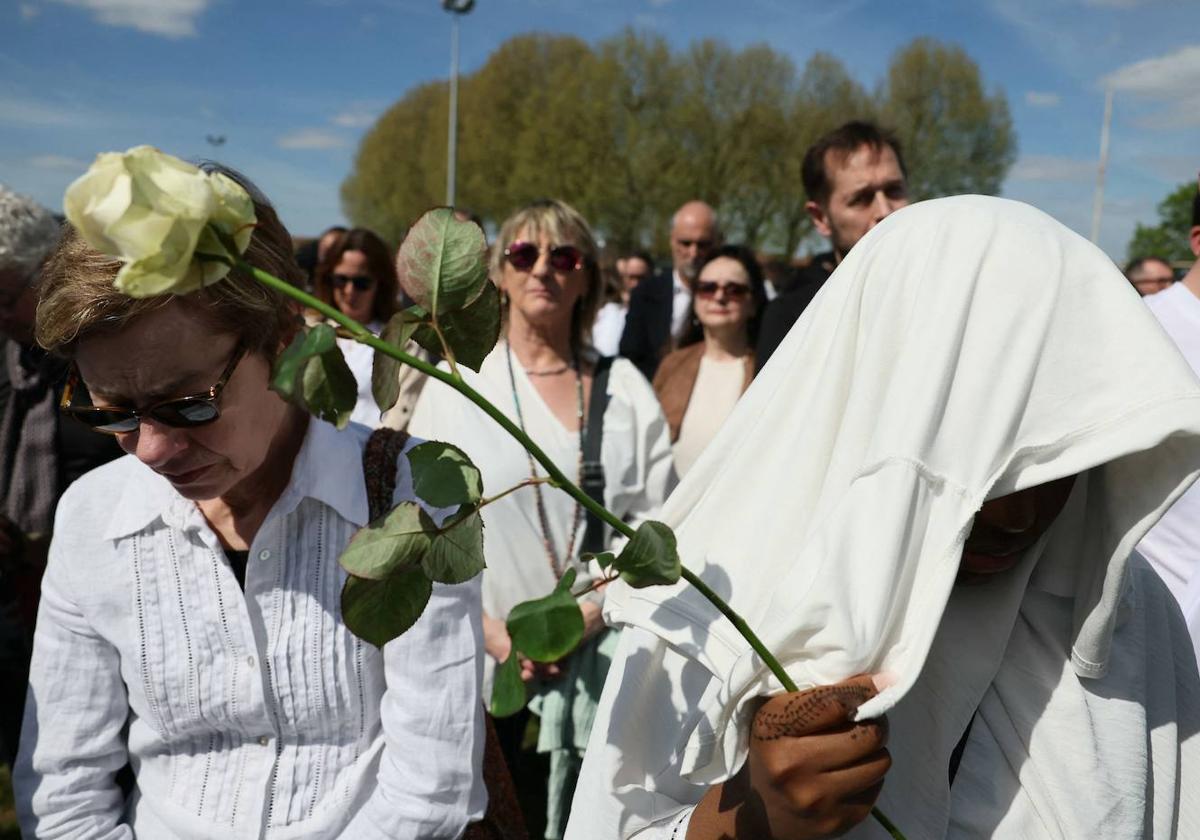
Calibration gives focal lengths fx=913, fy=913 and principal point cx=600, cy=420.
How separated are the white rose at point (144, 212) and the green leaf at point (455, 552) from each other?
319 mm

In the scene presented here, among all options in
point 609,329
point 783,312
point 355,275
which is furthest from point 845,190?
point 609,329

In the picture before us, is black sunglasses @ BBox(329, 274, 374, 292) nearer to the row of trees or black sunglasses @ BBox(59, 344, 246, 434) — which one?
black sunglasses @ BBox(59, 344, 246, 434)

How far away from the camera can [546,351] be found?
3496 millimetres

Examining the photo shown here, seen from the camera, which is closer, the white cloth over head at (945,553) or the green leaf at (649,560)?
the green leaf at (649,560)

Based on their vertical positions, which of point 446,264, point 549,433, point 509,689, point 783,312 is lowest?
point 509,689

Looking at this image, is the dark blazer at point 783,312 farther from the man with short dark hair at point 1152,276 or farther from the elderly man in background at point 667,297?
the man with short dark hair at point 1152,276

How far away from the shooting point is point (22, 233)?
3.00 m

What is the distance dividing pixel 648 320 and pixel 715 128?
3273cm

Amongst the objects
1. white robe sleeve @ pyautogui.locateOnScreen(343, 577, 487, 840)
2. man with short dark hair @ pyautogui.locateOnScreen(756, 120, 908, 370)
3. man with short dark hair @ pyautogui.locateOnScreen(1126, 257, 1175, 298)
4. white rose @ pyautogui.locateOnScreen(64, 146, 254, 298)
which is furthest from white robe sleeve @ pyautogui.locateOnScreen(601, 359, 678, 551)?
man with short dark hair @ pyautogui.locateOnScreen(1126, 257, 1175, 298)

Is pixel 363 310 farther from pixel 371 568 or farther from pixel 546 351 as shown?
pixel 371 568

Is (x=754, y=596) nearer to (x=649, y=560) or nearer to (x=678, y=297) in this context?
(x=649, y=560)

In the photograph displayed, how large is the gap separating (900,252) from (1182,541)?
1.67 meters

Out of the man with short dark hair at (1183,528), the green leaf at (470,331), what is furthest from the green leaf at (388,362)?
the man with short dark hair at (1183,528)

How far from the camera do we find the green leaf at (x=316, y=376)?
789 mm
